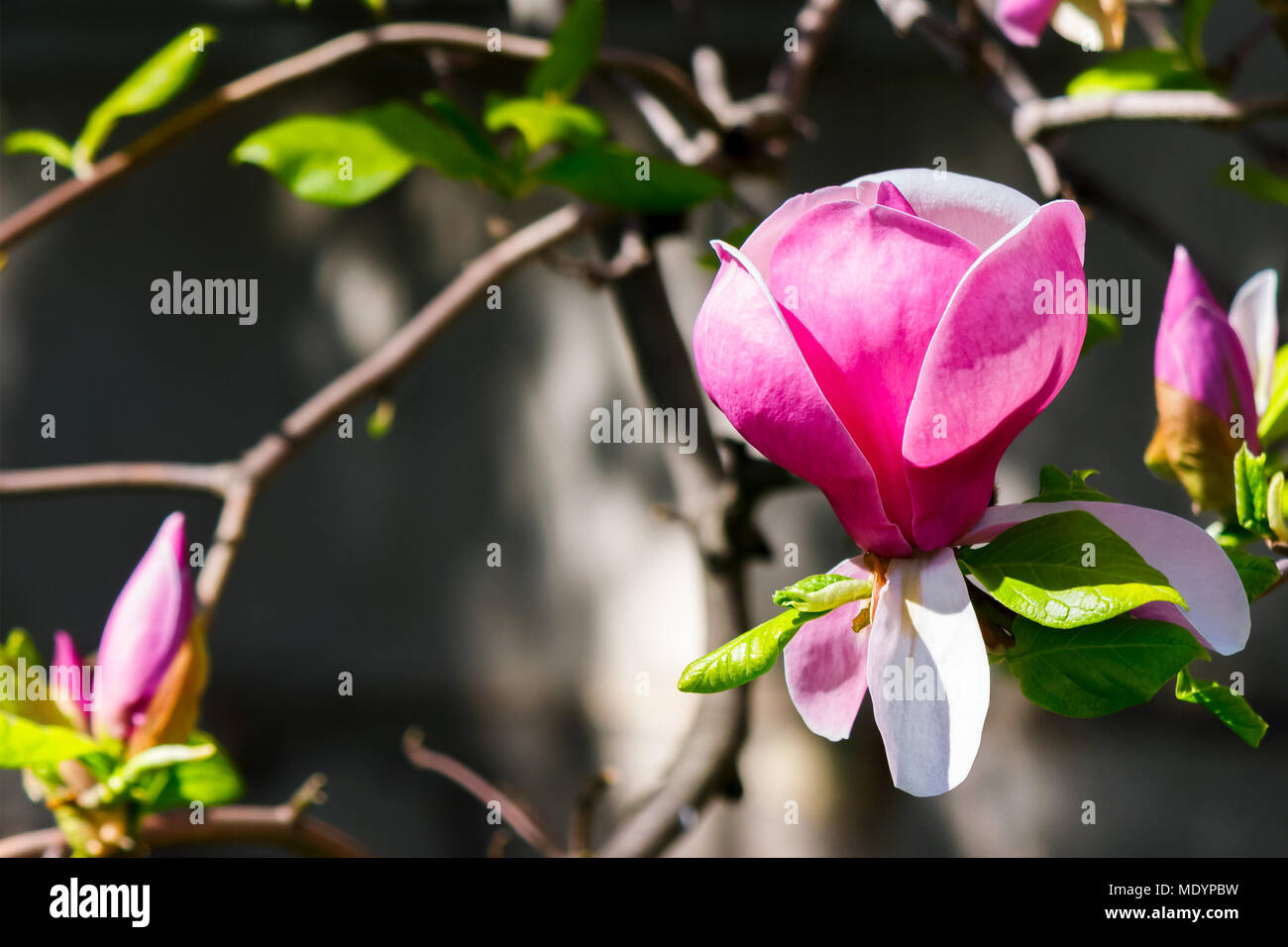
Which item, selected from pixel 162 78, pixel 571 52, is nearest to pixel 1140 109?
pixel 571 52

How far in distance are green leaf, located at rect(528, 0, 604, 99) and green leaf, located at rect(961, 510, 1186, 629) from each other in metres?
0.37

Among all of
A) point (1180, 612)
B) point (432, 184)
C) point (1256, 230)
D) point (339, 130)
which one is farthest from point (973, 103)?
point (1180, 612)

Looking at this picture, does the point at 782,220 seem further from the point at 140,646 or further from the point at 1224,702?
the point at 140,646

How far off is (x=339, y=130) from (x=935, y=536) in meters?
0.37

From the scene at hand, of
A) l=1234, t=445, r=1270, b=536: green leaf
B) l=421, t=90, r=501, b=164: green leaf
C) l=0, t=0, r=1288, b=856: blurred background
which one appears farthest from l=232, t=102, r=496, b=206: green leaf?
l=0, t=0, r=1288, b=856: blurred background

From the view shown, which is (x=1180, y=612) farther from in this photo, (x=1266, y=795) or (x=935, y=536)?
(x=1266, y=795)

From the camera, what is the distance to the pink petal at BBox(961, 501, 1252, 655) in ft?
0.88

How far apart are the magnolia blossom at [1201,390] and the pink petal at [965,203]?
0.13 m

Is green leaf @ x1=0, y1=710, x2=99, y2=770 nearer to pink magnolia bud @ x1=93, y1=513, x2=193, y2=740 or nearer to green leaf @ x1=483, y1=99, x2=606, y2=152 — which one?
pink magnolia bud @ x1=93, y1=513, x2=193, y2=740

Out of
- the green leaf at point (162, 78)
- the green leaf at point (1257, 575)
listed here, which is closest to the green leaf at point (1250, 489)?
the green leaf at point (1257, 575)

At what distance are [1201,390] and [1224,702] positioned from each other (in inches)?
5.9

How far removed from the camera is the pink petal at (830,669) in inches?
11.8

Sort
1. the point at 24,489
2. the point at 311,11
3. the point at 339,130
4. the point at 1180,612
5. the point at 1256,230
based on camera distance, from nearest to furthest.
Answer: the point at 1180,612, the point at 339,130, the point at 24,489, the point at 1256,230, the point at 311,11

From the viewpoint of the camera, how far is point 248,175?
1.59 m
